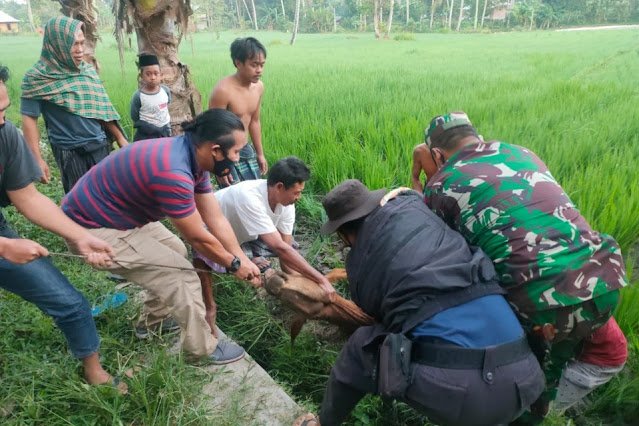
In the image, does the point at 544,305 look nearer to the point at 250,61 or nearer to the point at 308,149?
the point at 250,61

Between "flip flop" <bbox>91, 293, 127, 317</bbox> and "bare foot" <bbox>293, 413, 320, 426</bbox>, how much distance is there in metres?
1.27

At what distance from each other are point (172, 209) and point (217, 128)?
0.37m

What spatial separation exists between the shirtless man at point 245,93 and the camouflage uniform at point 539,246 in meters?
1.87

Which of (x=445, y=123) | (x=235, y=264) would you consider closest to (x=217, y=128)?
(x=235, y=264)

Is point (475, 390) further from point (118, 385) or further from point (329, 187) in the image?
point (329, 187)

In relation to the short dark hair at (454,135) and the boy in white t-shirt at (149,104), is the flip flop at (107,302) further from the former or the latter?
the short dark hair at (454,135)

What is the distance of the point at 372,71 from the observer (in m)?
9.96

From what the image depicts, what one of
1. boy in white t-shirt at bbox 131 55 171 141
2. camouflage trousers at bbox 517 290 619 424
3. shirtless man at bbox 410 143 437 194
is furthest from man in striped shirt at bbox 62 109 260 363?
boy in white t-shirt at bbox 131 55 171 141

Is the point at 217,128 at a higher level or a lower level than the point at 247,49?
lower

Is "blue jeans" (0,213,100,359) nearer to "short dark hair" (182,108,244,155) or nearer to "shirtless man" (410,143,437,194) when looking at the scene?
"short dark hair" (182,108,244,155)

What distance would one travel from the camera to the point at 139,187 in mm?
1788

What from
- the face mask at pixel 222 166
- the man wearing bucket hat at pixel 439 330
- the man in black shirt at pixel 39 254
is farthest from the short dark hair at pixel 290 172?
the man in black shirt at pixel 39 254

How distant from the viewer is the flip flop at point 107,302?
2.36 meters

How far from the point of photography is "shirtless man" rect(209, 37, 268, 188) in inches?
122
